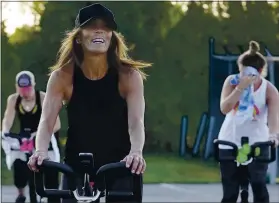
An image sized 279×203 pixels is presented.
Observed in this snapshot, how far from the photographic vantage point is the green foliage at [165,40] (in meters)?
14.0

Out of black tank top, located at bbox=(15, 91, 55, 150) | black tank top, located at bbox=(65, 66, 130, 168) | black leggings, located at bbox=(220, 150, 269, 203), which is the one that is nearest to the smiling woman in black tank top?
black tank top, located at bbox=(65, 66, 130, 168)

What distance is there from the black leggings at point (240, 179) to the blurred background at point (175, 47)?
799cm

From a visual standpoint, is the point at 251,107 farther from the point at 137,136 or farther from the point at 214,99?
the point at 214,99

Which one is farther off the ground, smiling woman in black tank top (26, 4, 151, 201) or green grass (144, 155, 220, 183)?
smiling woman in black tank top (26, 4, 151, 201)

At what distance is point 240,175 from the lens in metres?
5.52

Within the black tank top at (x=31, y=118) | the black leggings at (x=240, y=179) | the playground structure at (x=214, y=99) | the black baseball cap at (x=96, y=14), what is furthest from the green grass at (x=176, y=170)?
the black baseball cap at (x=96, y=14)

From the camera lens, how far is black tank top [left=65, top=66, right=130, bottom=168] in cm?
383

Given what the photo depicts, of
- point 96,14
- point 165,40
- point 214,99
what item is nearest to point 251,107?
point 96,14

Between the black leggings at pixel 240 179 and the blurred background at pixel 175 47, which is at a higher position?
the blurred background at pixel 175 47

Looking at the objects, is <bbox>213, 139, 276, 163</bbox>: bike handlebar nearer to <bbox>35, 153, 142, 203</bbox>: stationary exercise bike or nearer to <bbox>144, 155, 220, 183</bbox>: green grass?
<bbox>35, 153, 142, 203</bbox>: stationary exercise bike

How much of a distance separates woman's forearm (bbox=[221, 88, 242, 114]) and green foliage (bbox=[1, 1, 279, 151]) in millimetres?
8008

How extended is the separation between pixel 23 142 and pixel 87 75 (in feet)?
14.2

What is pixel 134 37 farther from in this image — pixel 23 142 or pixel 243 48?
pixel 23 142

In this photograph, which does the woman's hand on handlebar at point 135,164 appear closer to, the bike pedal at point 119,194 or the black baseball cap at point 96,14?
the bike pedal at point 119,194
